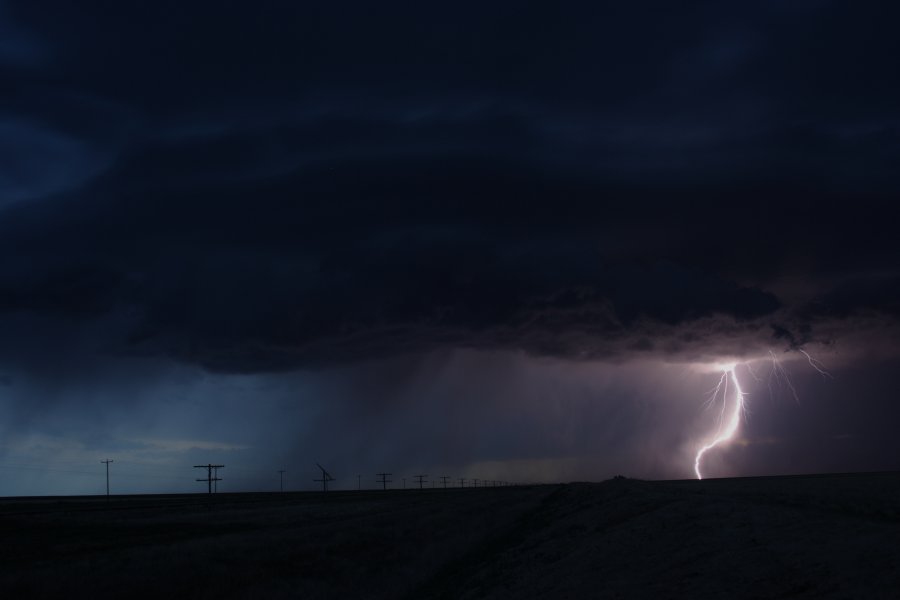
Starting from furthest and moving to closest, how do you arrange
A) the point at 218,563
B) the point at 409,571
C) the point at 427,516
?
1. the point at 427,516
2. the point at 409,571
3. the point at 218,563

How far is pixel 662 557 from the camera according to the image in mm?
28000

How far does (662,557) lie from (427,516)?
4888cm

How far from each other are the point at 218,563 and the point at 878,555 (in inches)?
1439

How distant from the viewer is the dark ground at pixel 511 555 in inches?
846

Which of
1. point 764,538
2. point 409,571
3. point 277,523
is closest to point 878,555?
point 764,538

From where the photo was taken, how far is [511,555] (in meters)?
44.4

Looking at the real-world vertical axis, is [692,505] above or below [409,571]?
above

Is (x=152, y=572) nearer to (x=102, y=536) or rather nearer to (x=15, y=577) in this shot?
(x=15, y=577)

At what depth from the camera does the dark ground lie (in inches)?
846

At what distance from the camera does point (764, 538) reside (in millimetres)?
26094

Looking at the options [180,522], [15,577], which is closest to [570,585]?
[15,577]

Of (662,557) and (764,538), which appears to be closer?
(764,538)

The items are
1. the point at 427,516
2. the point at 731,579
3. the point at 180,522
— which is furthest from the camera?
the point at 180,522

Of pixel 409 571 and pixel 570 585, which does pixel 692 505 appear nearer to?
pixel 570 585
